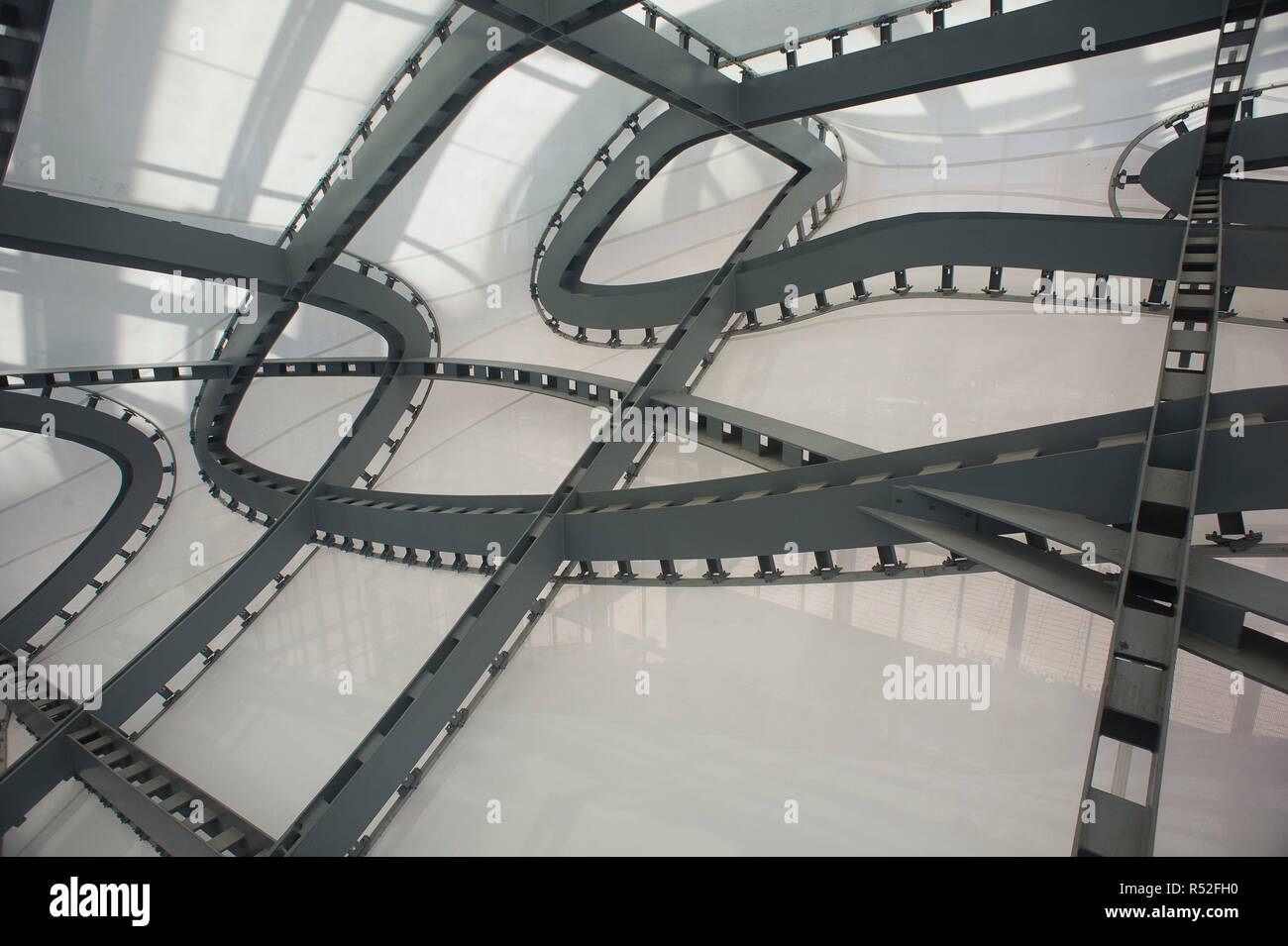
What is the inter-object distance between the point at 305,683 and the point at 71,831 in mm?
5287

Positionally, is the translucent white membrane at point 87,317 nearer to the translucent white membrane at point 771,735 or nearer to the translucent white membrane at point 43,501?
the translucent white membrane at point 43,501

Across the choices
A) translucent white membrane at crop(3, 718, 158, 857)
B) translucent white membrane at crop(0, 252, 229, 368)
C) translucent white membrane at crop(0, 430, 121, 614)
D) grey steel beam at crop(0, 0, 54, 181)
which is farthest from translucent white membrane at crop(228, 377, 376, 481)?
grey steel beam at crop(0, 0, 54, 181)

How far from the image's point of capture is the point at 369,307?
50.8 feet

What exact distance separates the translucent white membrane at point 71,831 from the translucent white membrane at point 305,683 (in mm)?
1355

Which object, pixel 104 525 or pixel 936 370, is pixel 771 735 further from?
pixel 104 525

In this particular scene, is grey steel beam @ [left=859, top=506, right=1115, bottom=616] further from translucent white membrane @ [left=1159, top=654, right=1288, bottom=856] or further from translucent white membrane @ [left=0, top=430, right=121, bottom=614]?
translucent white membrane @ [left=0, top=430, right=121, bottom=614]

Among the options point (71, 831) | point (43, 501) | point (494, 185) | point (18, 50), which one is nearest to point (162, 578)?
point (43, 501)

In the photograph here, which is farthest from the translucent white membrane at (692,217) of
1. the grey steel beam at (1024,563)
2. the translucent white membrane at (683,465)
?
the grey steel beam at (1024,563)

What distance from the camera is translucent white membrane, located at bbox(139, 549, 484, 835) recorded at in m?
13.5

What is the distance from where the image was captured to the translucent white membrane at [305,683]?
44.2ft

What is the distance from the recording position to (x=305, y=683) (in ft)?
49.6
